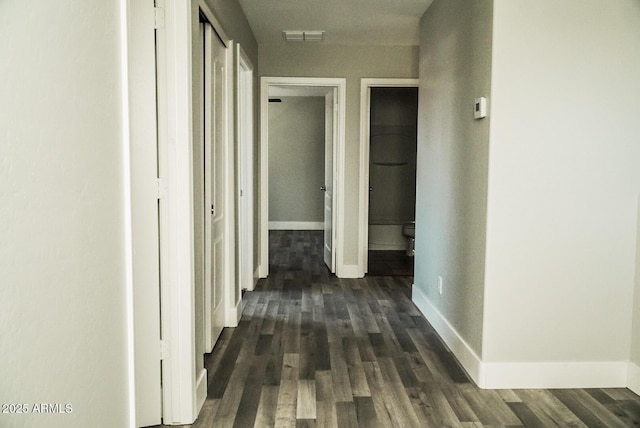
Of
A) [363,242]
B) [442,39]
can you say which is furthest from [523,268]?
[363,242]

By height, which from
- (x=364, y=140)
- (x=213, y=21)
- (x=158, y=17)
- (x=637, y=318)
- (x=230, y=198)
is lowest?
(x=637, y=318)

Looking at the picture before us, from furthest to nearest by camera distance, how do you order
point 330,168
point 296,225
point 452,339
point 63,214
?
1. point 296,225
2. point 330,168
3. point 452,339
4. point 63,214

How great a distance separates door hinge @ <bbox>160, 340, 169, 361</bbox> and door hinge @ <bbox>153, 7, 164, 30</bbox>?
Result: 1.45 m

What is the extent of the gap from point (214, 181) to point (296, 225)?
21.5ft

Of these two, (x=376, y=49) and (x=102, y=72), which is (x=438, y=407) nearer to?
(x=102, y=72)

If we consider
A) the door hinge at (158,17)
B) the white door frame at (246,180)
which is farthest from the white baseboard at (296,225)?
the door hinge at (158,17)

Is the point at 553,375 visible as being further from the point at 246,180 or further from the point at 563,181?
the point at 246,180

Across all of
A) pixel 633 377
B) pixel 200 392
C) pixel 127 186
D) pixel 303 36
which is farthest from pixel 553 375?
pixel 303 36

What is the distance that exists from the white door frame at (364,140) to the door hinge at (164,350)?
11.9ft

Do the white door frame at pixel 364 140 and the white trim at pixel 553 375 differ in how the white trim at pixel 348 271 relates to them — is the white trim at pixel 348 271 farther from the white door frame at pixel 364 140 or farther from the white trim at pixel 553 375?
the white trim at pixel 553 375

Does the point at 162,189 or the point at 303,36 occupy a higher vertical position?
the point at 303,36

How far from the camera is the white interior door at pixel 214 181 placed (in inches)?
137

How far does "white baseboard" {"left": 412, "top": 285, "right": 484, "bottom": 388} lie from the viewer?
124 inches

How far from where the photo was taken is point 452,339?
3.64 meters
